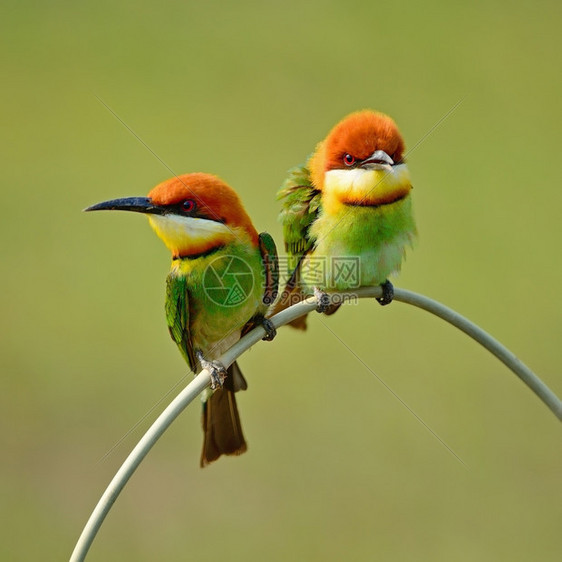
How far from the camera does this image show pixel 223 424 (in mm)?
1856

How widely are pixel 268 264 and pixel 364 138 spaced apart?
0.35 metres

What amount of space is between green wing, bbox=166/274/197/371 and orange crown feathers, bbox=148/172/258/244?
0.17m

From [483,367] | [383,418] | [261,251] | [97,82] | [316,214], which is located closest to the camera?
[261,251]

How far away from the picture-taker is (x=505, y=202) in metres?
4.24

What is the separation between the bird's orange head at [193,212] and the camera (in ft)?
5.72

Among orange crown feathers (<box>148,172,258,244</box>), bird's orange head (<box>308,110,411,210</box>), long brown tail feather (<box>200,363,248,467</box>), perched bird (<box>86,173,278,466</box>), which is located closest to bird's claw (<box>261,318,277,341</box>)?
perched bird (<box>86,173,278,466</box>)

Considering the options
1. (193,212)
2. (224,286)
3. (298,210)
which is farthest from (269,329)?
(298,210)

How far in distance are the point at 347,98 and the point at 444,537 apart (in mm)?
2378

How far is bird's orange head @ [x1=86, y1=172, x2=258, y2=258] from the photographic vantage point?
174 centimetres

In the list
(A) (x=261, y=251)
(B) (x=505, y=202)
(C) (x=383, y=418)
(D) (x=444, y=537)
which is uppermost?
(A) (x=261, y=251)

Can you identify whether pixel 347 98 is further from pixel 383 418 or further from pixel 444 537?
pixel 444 537

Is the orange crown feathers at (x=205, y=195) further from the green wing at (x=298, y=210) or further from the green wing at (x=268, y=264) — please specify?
the green wing at (x=298, y=210)

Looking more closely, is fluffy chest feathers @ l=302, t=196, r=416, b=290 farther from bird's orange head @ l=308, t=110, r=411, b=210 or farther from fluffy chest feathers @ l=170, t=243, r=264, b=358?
fluffy chest feathers @ l=170, t=243, r=264, b=358

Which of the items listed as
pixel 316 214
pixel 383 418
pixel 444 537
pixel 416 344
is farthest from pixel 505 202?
pixel 316 214
